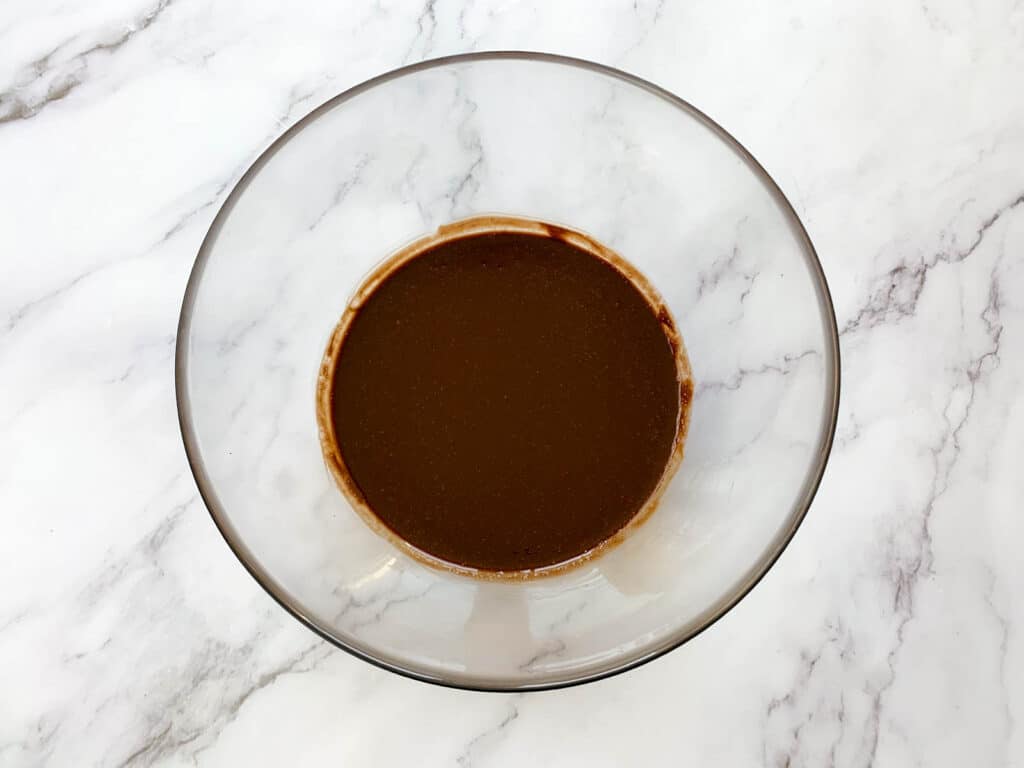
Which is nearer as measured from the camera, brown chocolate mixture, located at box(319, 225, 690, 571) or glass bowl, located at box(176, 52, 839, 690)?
glass bowl, located at box(176, 52, 839, 690)

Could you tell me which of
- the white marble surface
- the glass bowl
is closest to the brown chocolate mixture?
the glass bowl

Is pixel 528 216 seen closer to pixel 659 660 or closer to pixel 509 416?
pixel 509 416

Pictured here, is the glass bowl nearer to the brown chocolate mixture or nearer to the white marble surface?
the brown chocolate mixture

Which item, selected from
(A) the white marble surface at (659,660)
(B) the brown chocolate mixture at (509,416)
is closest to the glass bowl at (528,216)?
(B) the brown chocolate mixture at (509,416)

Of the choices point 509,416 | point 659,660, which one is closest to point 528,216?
point 509,416

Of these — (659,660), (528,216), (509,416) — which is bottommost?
(659,660)

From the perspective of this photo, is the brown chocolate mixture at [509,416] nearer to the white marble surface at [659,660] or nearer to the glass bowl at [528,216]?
the glass bowl at [528,216]
